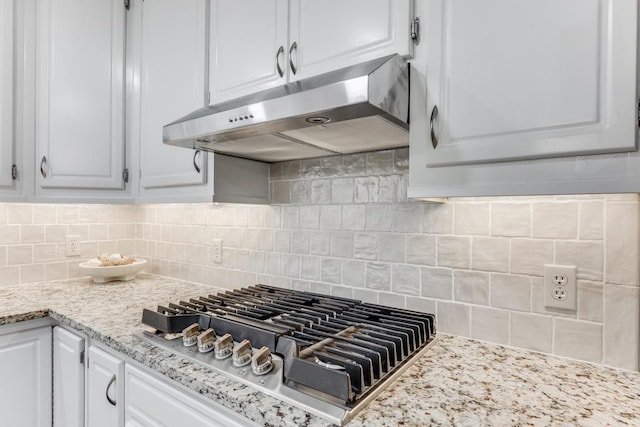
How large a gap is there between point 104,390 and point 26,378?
503 mm

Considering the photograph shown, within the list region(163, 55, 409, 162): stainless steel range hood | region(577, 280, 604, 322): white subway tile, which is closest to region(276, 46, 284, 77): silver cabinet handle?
region(163, 55, 409, 162): stainless steel range hood

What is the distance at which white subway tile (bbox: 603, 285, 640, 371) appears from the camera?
92 cm

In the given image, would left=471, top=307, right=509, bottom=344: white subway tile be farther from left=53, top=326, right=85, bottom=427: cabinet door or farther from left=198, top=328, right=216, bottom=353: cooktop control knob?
left=53, top=326, right=85, bottom=427: cabinet door

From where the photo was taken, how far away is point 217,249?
1.90 meters

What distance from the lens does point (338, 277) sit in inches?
58.1

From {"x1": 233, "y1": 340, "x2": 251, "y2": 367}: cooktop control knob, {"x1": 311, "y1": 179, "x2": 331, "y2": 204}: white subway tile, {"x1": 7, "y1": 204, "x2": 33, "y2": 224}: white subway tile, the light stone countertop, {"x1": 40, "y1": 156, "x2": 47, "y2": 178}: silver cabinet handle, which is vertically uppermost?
{"x1": 40, "y1": 156, "x2": 47, "y2": 178}: silver cabinet handle

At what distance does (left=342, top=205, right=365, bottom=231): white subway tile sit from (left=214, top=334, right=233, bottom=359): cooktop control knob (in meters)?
0.67

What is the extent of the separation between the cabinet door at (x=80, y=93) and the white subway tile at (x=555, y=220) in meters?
1.86

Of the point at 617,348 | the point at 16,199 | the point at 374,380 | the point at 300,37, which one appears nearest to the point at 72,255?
the point at 16,199

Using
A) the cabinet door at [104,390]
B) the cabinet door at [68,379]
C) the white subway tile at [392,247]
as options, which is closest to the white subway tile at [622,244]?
the white subway tile at [392,247]

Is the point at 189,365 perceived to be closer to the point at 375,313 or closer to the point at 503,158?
the point at 375,313

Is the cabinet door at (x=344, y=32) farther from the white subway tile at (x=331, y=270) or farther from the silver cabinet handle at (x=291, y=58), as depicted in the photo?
the white subway tile at (x=331, y=270)

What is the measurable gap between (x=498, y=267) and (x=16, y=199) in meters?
2.05

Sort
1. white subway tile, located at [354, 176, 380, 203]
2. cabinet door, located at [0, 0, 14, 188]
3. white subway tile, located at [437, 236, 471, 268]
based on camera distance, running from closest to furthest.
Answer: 1. white subway tile, located at [437, 236, 471, 268]
2. white subway tile, located at [354, 176, 380, 203]
3. cabinet door, located at [0, 0, 14, 188]
